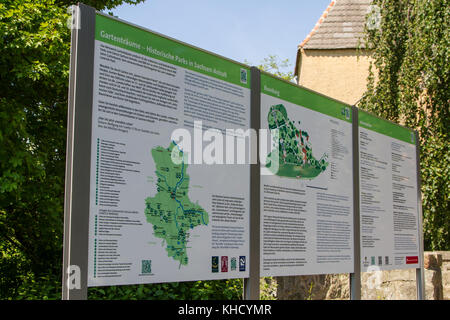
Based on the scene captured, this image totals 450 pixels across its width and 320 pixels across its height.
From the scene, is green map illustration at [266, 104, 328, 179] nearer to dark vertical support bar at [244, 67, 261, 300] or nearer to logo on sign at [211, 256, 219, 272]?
dark vertical support bar at [244, 67, 261, 300]

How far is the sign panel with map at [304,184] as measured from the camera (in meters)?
4.73

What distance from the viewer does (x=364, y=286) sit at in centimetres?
805

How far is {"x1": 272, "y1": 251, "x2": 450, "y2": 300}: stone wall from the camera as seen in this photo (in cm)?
740

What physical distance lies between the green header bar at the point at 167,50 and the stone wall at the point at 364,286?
3.64 metres

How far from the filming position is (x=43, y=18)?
10.3 m

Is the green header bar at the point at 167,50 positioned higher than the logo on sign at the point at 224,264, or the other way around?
the green header bar at the point at 167,50

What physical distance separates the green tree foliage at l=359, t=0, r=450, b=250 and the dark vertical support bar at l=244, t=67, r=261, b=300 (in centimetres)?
874

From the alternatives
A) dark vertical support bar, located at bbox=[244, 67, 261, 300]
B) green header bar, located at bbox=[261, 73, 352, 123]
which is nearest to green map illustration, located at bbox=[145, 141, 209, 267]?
dark vertical support bar, located at bbox=[244, 67, 261, 300]

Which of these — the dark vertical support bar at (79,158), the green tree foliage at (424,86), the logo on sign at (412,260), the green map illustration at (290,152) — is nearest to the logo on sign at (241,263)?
the green map illustration at (290,152)

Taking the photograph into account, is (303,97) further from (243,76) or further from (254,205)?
(254,205)

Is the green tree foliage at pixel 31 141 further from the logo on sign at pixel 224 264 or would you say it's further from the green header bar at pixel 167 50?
the green header bar at pixel 167 50

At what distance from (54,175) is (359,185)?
742 centimetres
